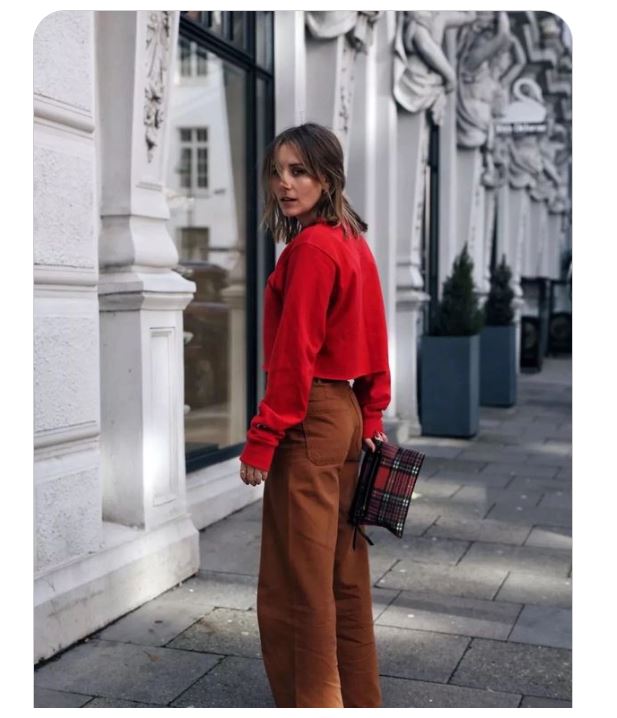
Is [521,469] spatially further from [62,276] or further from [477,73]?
[477,73]

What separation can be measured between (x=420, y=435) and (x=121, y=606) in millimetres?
6237

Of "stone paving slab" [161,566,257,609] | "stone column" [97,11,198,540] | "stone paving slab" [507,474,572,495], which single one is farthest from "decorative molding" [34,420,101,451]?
"stone paving slab" [507,474,572,495]

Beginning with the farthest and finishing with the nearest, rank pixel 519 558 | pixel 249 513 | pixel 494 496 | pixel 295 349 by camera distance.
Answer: pixel 494 496, pixel 249 513, pixel 519 558, pixel 295 349

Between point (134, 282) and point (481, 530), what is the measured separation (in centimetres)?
275

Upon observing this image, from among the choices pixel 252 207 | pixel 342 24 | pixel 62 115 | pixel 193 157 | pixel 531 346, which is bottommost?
pixel 531 346

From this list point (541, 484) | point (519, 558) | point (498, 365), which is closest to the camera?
point (519, 558)

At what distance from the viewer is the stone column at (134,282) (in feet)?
16.0

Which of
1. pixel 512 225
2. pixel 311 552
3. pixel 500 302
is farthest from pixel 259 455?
pixel 512 225

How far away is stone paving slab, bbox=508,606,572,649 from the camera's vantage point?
436 cm

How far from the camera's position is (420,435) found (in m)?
10.5

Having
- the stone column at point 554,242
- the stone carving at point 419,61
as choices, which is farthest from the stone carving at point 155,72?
the stone column at point 554,242

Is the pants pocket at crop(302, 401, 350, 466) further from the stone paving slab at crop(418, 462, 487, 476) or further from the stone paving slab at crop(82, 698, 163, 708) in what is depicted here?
the stone paving slab at crop(418, 462, 487, 476)

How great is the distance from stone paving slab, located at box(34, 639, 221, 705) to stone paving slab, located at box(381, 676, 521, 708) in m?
0.71

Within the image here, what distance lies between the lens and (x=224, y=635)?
14.2 ft
